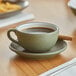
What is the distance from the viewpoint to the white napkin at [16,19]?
120 cm

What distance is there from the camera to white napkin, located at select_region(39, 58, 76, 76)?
2.30 ft

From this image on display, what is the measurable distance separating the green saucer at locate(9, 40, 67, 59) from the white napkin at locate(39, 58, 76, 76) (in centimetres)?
7

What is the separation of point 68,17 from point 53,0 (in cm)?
36

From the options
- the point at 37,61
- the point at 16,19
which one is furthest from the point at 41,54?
the point at 16,19

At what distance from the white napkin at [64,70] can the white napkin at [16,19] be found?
508 millimetres

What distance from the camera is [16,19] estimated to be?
1.24m

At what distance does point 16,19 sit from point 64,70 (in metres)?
0.58

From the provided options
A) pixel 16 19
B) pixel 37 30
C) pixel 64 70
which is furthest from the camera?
pixel 16 19

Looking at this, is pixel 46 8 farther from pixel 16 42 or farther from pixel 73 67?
pixel 73 67

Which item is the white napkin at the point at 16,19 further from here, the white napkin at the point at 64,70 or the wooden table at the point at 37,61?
the white napkin at the point at 64,70

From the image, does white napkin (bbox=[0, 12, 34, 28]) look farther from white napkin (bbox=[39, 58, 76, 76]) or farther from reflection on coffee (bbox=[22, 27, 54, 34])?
white napkin (bbox=[39, 58, 76, 76])

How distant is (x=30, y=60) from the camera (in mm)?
819

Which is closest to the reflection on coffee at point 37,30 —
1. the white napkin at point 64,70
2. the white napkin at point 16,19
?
the white napkin at point 64,70

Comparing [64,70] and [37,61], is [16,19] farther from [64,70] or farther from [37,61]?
[64,70]
